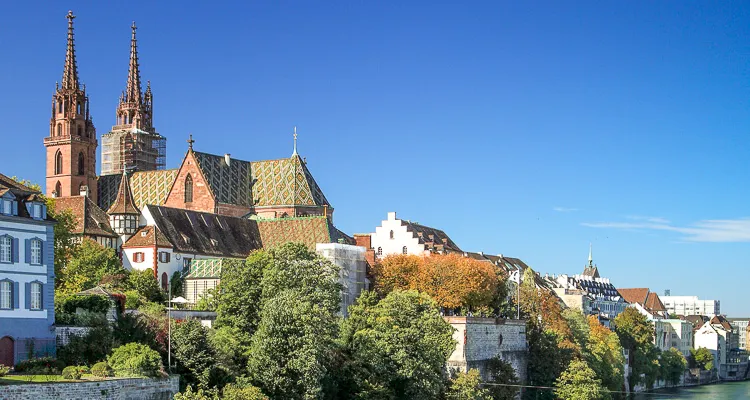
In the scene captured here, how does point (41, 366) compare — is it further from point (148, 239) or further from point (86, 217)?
point (86, 217)

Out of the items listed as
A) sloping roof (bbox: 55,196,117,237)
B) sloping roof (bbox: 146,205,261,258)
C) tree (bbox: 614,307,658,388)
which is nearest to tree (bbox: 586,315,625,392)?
tree (bbox: 614,307,658,388)

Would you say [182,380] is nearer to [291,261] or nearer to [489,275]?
[291,261]

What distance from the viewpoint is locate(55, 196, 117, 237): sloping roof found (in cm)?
8538

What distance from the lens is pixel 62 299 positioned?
56.3 m

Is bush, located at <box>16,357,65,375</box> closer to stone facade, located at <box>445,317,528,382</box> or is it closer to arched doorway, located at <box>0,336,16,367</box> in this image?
arched doorway, located at <box>0,336,16,367</box>

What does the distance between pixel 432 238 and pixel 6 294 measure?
70.0 m

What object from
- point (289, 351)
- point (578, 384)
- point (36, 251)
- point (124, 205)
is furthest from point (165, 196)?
point (36, 251)

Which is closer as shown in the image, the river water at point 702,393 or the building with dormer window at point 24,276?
the building with dormer window at point 24,276

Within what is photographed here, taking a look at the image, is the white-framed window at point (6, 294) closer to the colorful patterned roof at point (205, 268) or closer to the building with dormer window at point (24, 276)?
the building with dormer window at point (24, 276)

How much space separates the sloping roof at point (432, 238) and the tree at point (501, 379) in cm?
2689

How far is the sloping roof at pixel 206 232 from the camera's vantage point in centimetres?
8775

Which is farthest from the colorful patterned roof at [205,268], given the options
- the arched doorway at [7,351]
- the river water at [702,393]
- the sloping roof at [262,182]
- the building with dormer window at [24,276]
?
the river water at [702,393]

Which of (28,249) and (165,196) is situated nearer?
(28,249)

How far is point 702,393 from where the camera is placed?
13138 cm
